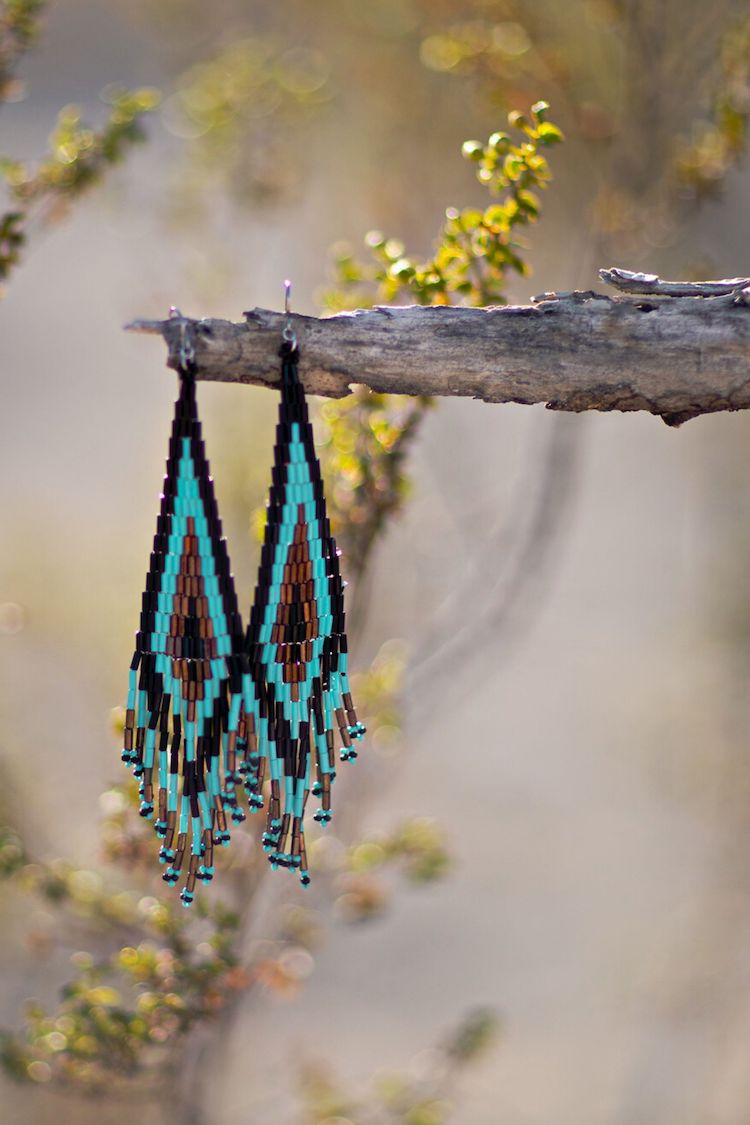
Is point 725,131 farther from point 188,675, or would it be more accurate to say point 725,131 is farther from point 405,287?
point 188,675

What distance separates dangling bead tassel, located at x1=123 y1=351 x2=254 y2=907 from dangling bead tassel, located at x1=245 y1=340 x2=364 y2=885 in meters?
0.03

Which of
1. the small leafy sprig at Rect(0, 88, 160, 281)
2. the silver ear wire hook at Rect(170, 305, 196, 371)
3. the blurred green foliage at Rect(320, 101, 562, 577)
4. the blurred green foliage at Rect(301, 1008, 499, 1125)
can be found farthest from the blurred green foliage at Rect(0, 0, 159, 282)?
the blurred green foliage at Rect(301, 1008, 499, 1125)

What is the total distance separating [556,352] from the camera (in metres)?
1.48

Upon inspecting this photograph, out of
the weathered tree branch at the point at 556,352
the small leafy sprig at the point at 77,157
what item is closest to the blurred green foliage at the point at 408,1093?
the weathered tree branch at the point at 556,352

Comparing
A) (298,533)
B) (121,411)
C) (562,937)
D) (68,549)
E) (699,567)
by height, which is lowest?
(298,533)

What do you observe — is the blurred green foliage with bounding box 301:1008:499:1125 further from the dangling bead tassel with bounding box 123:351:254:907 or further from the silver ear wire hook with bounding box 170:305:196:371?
the silver ear wire hook with bounding box 170:305:196:371

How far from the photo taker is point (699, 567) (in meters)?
8.39

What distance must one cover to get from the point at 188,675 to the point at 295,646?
15 cm

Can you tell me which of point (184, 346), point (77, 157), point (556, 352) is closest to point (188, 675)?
point (184, 346)

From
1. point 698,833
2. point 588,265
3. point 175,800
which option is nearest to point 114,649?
point 588,265

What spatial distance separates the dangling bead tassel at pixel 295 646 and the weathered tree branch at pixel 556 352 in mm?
95

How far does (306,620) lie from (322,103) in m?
2.17

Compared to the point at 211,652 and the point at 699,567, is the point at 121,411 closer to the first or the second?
the point at 699,567

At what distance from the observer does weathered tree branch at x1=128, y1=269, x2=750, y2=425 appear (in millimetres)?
1454
